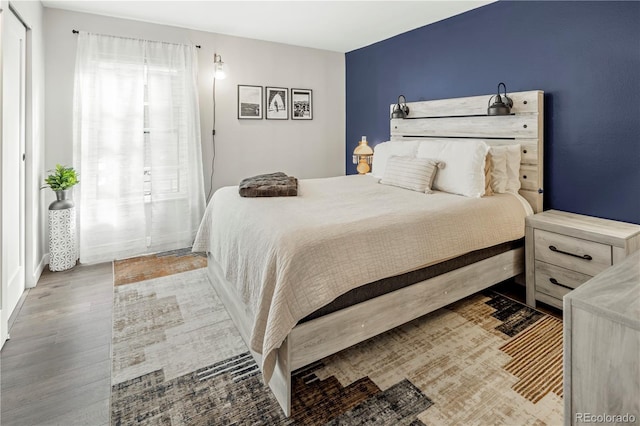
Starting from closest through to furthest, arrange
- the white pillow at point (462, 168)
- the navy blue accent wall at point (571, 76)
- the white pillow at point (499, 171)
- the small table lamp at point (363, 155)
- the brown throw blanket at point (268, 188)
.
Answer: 1. the navy blue accent wall at point (571, 76)
2. the brown throw blanket at point (268, 188)
3. the white pillow at point (462, 168)
4. the white pillow at point (499, 171)
5. the small table lamp at point (363, 155)

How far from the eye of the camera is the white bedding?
5.39 ft

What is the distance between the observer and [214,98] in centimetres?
433

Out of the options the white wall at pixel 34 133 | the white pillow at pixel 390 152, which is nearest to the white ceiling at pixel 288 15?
the white wall at pixel 34 133

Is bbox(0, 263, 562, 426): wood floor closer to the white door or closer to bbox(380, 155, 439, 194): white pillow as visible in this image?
the white door

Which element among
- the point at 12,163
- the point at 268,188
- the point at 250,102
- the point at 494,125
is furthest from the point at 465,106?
the point at 12,163

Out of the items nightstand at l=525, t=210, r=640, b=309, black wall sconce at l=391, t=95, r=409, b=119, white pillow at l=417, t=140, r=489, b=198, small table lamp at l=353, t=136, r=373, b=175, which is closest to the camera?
nightstand at l=525, t=210, r=640, b=309

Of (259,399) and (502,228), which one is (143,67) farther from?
(502,228)

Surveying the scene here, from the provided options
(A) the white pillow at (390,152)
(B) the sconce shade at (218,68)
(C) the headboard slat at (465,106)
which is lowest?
(A) the white pillow at (390,152)

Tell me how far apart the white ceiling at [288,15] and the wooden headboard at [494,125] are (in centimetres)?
90

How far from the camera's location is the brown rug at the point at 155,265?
332 cm

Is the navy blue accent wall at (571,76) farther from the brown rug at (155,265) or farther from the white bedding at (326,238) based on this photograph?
the brown rug at (155,265)

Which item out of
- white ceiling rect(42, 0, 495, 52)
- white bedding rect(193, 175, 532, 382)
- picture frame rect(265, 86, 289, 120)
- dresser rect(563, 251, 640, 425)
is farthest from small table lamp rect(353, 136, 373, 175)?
dresser rect(563, 251, 640, 425)

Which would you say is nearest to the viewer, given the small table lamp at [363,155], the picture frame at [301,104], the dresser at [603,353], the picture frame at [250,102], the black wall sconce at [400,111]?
the dresser at [603,353]

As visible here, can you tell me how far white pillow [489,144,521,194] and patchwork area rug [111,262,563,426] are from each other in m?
1.00
